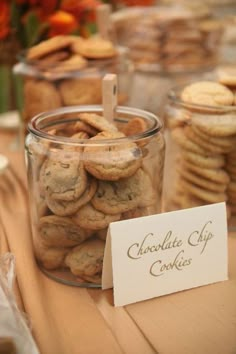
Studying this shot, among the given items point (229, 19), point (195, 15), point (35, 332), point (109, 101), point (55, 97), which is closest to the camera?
point (35, 332)

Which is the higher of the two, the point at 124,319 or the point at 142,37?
the point at 142,37

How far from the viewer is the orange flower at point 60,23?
0.93 meters

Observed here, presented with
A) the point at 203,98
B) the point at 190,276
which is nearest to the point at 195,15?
the point at 203,98

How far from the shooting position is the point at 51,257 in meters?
0.56

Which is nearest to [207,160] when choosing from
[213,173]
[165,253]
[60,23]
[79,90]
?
[213,173]

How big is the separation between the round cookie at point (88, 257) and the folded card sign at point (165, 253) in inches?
0.5

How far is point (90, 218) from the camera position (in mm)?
507

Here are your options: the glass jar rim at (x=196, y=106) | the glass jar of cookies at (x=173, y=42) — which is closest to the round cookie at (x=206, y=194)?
the glass jar rim at (x=196, y=106)

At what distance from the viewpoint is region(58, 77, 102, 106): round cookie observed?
31.8 inches

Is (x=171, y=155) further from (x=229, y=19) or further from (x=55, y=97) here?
(x=229, y=19)

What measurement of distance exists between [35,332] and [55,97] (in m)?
0.45

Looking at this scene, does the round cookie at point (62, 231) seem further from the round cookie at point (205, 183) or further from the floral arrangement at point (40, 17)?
the floral arrangement at point (40, 17)

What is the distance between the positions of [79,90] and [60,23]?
197 millimetres

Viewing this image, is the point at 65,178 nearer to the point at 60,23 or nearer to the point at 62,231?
the point at 62,231
